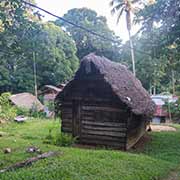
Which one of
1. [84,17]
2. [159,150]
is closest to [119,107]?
[159,150]

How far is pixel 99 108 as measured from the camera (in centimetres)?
1407

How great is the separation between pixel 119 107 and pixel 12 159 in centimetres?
550

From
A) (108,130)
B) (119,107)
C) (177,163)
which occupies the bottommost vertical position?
(177,163)

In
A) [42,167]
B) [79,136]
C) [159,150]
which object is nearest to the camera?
[42,167]

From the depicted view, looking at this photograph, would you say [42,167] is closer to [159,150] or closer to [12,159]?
[12,159]

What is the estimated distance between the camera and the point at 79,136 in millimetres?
14695

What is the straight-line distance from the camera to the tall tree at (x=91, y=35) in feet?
133

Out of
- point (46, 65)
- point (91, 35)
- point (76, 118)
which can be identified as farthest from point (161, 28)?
point (91, 35)

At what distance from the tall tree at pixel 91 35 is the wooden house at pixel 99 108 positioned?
24759mm

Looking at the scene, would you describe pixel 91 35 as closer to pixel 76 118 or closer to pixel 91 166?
pixel 76 118

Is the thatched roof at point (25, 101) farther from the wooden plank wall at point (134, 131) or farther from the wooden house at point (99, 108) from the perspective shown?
the wooden plank wall at point (134, 131)

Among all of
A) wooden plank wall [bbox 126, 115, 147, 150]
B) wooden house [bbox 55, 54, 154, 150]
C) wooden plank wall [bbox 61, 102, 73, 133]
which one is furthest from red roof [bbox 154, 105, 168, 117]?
wooden plank wall [bbox 61, 102, 73, 133]

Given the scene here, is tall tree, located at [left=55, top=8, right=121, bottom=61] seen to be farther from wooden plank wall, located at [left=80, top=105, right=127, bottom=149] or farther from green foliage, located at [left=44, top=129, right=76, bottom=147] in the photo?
green foliage, located at [left=44, top=129, right=76, bottom=147]

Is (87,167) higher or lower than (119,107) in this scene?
lower
